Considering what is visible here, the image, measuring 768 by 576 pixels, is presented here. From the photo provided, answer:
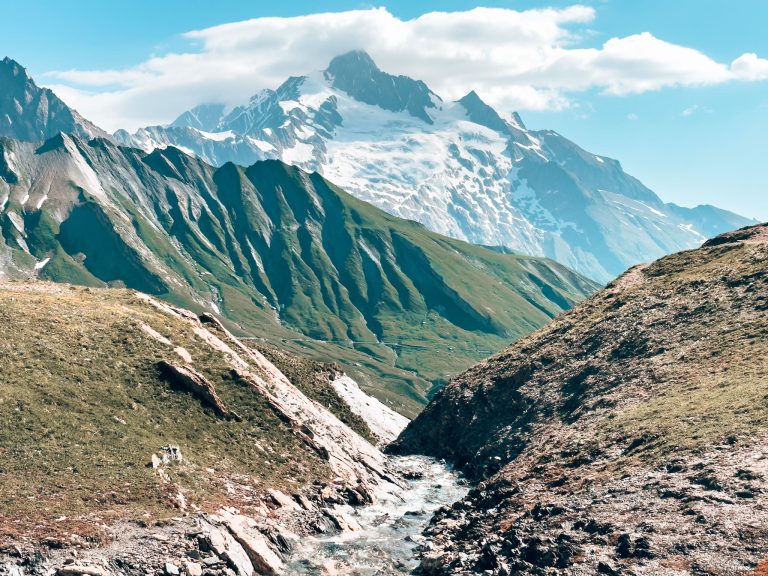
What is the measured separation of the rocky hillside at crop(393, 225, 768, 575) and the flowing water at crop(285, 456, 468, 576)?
3209 mm

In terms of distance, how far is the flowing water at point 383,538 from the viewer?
68.8 meters

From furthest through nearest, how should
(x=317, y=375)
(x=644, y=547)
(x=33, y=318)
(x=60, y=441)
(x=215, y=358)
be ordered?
1. (x=317, y=375)
2. (x=215, y=358)
3. (x=33, y=318)
4. (x=60, y=441)
5. (x=644, y=547)

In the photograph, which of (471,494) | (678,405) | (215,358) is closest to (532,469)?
(471,494)

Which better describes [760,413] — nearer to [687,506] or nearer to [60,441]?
[687,506]

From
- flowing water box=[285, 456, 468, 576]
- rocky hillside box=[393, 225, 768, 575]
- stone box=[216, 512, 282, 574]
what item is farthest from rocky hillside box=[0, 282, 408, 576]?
→ rocky hillside box=[393, 225, 768, 575]

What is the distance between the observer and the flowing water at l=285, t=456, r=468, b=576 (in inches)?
2709

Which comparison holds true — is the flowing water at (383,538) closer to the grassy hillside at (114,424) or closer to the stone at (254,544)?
the stone at (254,544)

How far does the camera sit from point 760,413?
7462 centimetres

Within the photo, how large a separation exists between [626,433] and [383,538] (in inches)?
1163

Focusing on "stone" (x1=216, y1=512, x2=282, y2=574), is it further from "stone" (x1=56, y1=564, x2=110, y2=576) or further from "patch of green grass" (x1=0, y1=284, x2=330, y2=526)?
"stone" (x1=56, y1=564, x2=110, y2=576)

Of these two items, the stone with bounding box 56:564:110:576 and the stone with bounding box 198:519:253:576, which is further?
the stone with bounding box 198:519:253:576

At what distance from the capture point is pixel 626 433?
84500 millimetres

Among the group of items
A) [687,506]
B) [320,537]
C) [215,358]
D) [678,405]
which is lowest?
[320,537]

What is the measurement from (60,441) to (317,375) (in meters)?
71.0
